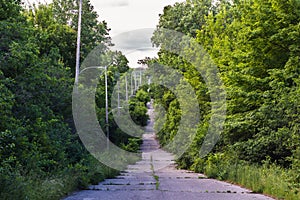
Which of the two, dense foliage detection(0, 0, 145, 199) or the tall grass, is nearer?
dense foliage detection(0, 0, 145, 199)

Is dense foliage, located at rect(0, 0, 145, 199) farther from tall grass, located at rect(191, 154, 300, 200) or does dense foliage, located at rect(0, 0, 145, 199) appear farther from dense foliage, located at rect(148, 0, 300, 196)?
dense foliage, located at rect(148, 0, 300, 196)

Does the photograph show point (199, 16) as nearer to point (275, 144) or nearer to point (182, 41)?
point (182, 41)

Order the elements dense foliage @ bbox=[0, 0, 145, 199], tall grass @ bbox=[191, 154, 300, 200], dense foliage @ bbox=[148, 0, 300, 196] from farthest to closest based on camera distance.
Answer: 1. dense foliage @ bbox=[148, 0, 300, 196]
2. tall grass @ bbox=[191, 154, 300, 200]
3. dense foliage @ bbox=[0, 0, 145, 199]

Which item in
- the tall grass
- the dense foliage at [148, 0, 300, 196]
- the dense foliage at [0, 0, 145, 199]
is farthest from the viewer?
the dense foliage at [148, 0, 300, 196]

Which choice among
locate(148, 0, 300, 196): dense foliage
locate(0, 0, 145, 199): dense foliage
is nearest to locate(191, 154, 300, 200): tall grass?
locate(148, 0, 300, 196): dense foliage

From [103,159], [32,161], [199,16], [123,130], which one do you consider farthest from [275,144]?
[123,130]

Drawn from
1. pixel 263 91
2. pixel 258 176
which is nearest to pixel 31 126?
pixel 258 176

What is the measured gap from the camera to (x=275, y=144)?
55.1 feet

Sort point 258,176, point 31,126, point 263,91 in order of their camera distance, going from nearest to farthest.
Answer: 1. point 258,176
2. point 31,126
3. point 263,91

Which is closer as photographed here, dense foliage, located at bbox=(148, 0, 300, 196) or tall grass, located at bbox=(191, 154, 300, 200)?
tall grass, located at bbox=(191, 154, 300, 200)

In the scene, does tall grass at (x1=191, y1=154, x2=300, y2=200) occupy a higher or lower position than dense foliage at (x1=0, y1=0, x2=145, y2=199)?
lower

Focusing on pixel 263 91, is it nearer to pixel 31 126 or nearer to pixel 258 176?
pixel 258 176

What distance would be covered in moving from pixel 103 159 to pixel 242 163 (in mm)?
10013

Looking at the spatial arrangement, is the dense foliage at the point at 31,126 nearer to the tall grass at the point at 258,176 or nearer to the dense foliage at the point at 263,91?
the tall grass at the point at 258,176
